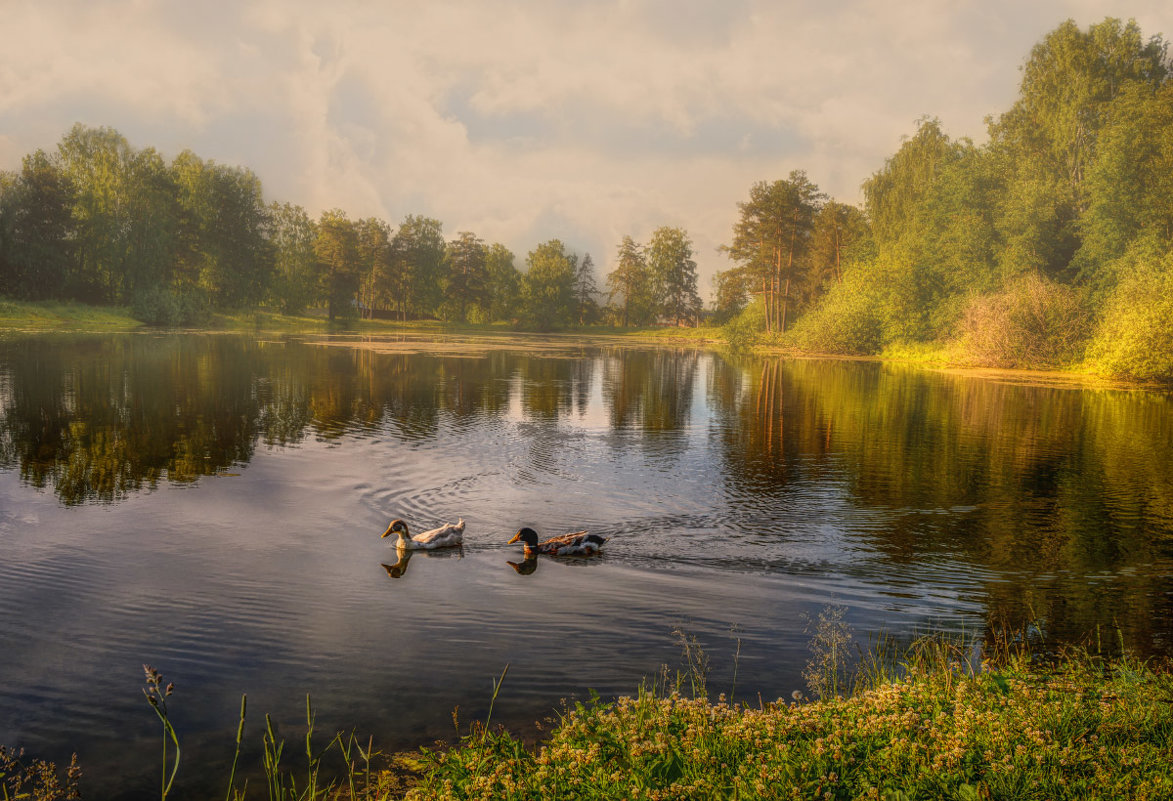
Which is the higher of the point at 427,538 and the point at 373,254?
the point at 373,254

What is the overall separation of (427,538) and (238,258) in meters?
107

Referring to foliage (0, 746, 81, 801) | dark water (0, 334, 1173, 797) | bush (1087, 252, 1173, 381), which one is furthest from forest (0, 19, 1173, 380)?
foliage (0, 746, 81, 801)

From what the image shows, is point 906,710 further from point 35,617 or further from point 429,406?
point 429,406

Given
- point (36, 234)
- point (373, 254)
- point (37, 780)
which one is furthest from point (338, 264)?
point (37, 780)

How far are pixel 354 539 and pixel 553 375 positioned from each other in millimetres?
32896

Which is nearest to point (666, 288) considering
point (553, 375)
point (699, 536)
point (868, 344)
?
point (868, 344)

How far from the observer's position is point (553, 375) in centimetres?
4616

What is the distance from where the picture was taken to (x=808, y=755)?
5281 mm

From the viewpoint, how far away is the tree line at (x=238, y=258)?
8131cm

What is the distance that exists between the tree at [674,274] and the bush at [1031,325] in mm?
100913

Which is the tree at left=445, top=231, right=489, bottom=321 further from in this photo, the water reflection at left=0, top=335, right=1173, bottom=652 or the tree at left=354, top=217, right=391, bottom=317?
the water reflection at left=0, top=335, right=1173, bottom=652

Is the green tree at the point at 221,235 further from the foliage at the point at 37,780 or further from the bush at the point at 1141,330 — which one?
the foliage at the point at 37,780

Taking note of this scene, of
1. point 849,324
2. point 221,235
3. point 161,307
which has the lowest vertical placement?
point 161,307

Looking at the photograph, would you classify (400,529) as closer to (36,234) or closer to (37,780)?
(37,780)
